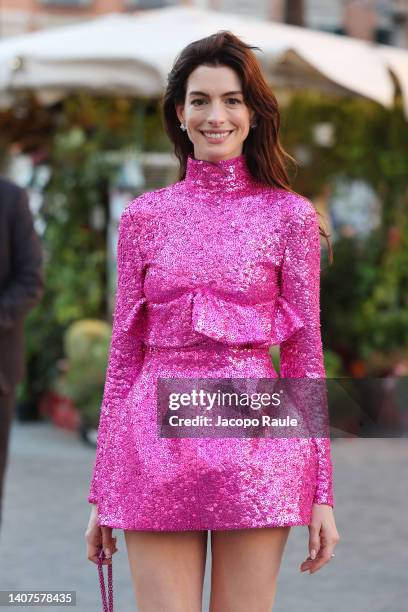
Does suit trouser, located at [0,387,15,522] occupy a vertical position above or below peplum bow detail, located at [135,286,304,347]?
below

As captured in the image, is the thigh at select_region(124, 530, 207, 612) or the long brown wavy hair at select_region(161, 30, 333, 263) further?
the long brown wavy hair at select_region(161, 30, 333, 263)

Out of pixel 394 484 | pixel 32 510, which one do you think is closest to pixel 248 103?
pixel 32 510

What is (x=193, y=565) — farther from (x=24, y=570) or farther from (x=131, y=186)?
(x=131, y=186)

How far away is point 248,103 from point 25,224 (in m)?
3.00

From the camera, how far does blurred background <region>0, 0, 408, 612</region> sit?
883 cm

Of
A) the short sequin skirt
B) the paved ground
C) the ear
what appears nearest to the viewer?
the short sequin skirt

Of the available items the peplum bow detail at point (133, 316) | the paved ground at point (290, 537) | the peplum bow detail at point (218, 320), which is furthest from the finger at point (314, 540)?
the paved ground at point (290, 537)

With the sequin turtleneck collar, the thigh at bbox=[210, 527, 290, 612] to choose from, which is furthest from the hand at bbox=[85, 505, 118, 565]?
the sequin turtleneck collar

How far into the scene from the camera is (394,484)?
831 cm

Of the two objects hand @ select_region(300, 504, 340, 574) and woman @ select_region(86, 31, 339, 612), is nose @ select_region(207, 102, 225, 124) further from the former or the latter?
hand @ select_region(300, 504, 340, 574)

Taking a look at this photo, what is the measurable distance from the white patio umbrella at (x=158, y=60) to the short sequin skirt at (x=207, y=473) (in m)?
5.89

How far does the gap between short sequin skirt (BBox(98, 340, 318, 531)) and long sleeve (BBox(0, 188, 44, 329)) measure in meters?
2.96

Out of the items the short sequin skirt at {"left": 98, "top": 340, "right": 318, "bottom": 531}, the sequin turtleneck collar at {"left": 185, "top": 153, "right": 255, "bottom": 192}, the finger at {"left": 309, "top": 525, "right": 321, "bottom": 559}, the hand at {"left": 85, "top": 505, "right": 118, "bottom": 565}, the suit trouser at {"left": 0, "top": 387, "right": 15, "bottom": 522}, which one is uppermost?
the sequin turtleneck collar at {"left": 185, "top": 153, "right": 255, "bottom": 192}

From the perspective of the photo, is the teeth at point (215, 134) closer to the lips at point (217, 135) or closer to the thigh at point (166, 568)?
the lips at point (217, 135)
